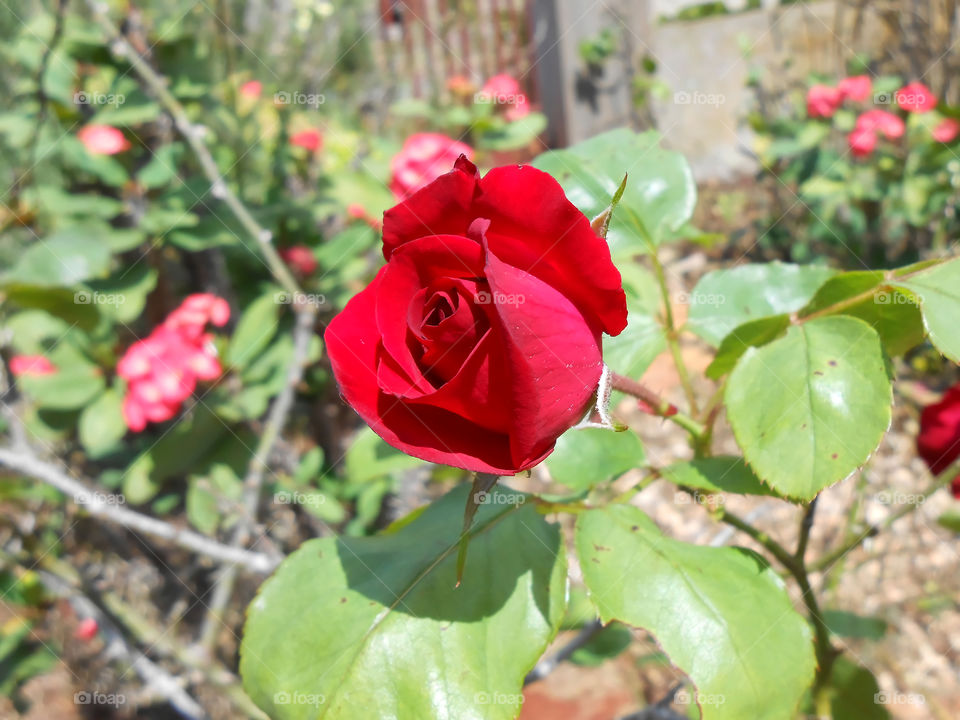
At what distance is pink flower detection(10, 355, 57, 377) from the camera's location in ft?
4.64

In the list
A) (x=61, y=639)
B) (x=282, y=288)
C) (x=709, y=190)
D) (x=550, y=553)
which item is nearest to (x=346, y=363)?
(x=550, y=553)

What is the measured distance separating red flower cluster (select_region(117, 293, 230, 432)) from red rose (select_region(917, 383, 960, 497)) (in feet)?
3.94

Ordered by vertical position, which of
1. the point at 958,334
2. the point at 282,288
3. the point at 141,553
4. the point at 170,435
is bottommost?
the point at 141,553

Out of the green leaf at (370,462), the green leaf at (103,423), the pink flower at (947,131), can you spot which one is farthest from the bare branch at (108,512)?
the pink flower at (947,131)

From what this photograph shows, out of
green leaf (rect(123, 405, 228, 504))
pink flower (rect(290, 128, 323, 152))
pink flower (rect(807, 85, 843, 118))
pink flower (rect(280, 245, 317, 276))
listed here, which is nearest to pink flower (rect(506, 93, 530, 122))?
pink flower (rect(290, 128, 323, 152))

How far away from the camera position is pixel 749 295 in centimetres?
65

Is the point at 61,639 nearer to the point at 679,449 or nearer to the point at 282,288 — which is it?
the point at 282,288

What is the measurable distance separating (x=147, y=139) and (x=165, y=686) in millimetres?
1221

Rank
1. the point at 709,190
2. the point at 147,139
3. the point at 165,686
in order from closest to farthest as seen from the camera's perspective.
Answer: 1. the point at 165,686
2. the point at 147,139
3. the point at 709,190

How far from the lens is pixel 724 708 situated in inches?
16.7

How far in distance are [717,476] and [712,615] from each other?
0.11 metres

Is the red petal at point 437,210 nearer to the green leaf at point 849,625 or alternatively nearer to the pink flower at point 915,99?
the green leaf at point 849,625

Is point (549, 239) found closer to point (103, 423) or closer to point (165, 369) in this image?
point (165, 369)

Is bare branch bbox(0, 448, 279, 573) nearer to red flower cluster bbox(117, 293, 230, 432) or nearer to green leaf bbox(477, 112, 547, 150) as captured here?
red flower cluster bbox(117, 293, 230, 432)
